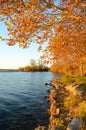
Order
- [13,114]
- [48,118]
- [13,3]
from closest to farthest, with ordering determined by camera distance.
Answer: [13,3] < [48,118] < [13,114]

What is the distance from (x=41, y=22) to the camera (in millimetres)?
12758

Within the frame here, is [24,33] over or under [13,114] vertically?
over

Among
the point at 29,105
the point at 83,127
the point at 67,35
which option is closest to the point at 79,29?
the point at 67,35

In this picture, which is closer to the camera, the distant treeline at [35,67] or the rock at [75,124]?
the rock at [75,124]

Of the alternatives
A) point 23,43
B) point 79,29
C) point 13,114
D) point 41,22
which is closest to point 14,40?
point 23,43

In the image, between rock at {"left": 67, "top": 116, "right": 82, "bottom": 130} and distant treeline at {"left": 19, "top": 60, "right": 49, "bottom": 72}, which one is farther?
distant treeline at {"left": 19, "top": 60, "right": 49, "bottom": 72}

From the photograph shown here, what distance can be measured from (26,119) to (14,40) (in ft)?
29.7

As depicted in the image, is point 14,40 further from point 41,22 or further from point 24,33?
point 41,22

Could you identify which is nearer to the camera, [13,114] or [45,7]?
[45,7]

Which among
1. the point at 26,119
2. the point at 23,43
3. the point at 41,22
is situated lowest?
the point at 26,119

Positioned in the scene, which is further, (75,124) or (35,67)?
(35,67)

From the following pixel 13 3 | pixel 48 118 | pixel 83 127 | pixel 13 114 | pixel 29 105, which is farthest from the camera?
pixel 29 105

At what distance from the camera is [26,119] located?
19094 millimetres

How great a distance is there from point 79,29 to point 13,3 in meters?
9.66
